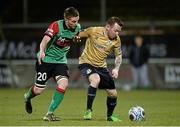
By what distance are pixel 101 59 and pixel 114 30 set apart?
2.47ft

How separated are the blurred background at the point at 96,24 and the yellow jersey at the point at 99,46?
13.8 meters

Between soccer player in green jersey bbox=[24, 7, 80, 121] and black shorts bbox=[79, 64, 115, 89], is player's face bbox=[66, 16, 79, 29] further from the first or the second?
black shorts bbox=[79, 64, 115, 89]

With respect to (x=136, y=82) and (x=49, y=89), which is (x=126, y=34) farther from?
(x=49, y=89)

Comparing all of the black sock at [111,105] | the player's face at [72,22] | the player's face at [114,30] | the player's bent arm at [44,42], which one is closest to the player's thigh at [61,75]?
the player's bent arm at [44,42]

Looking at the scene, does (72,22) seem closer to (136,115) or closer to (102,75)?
(102,75)

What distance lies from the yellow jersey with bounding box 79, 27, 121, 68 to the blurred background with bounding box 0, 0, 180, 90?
1384cm

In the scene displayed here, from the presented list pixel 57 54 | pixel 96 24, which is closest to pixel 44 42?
pixel 57 54

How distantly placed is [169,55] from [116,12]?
4177 mm

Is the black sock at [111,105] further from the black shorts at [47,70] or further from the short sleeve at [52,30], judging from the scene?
the short sleeve at [52,30]

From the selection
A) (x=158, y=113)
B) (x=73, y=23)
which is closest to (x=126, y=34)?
(x=158, y=113)

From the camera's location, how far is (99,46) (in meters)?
14.2

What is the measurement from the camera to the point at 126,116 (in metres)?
15.0

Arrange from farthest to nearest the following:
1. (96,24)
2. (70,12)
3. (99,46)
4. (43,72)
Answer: (96,24) → (99,46) → (43,72) → (70,12)

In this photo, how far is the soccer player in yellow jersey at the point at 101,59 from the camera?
1388 centimetres
